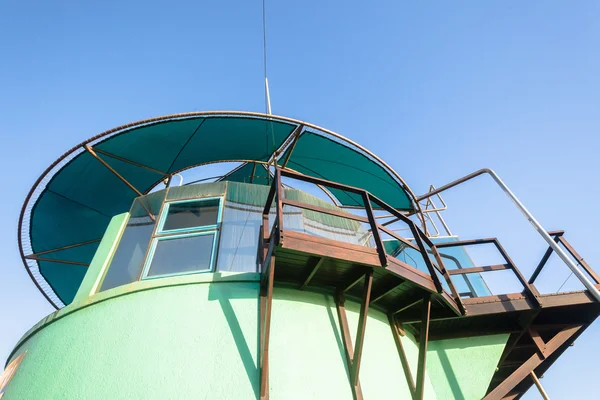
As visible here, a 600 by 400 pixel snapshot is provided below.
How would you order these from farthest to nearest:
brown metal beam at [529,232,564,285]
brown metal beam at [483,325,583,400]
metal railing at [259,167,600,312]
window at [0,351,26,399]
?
brown metal beam at [529,232,564,285] → brown metal beam at [483,325,583,400] → window at [0,351,26,399] → metal railing at [259,167,600,312]

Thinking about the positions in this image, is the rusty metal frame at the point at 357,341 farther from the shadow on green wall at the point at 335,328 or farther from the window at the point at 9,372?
the window at the point at 9,372

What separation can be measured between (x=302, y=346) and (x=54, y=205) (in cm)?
664

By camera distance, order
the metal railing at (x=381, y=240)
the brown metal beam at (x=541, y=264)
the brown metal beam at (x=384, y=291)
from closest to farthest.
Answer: the metal railing at (x=381, y=240) < the brown metal beam at (x=384, y=291) < the brown metal beam at (x=541, y=264)

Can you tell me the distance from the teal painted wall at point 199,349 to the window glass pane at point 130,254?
16.3 inches

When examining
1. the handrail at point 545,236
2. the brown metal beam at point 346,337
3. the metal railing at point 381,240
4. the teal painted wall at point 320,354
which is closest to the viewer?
the teal painted wall at point 320,354

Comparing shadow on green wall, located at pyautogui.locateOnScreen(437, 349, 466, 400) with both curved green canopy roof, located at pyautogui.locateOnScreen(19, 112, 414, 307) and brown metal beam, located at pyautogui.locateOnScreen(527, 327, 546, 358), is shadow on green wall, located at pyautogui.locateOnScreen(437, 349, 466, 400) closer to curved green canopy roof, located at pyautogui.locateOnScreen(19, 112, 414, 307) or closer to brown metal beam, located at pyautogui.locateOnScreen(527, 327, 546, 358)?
brown metal beam, located at pyautogui.locateOnScreen(527, 327, 546, 358)

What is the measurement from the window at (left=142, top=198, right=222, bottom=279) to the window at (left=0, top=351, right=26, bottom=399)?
2.22 m

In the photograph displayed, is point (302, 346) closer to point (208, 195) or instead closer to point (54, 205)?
point (208, 195)

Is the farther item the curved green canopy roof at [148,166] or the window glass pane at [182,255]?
the curved green canopy roof at [148,166]

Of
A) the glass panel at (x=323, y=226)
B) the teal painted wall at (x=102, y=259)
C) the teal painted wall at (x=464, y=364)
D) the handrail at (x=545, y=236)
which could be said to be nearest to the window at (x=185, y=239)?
the teal painted wall at (x=102, y=259)

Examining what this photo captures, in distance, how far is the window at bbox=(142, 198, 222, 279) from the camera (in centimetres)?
543

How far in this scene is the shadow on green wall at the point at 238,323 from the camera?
412 cm

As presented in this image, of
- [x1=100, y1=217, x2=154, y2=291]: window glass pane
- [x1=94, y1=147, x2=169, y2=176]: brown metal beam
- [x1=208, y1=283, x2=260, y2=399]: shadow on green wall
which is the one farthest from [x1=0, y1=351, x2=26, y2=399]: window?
[x1=94, y1=147, x2=169, y2=176]: brown metal beam

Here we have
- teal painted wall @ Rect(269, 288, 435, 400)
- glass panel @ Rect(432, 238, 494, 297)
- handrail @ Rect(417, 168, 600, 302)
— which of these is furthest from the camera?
glass panel @ Rect(432, 238, 494, 297)
